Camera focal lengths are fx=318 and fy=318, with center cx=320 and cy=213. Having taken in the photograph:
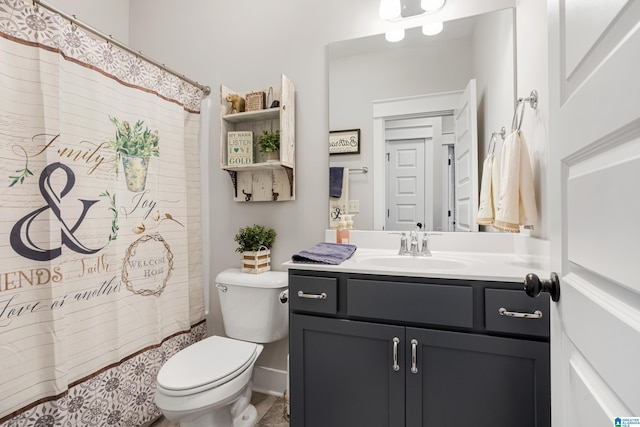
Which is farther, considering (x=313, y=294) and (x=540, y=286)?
(x=313, y=294)

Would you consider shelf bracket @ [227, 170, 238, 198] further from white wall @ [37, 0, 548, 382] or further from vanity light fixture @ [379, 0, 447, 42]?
vanity light fixture @ [379, 0, 447, 42]

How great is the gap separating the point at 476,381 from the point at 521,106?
1.17 m

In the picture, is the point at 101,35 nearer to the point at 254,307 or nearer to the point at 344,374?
the point at 254,307

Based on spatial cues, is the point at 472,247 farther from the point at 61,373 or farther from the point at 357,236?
the point at 61,373

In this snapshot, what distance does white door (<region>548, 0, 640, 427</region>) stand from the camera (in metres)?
0.40

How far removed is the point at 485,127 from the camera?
1.57 m

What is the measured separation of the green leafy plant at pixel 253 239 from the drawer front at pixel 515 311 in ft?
3.99

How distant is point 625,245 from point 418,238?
1.28 m

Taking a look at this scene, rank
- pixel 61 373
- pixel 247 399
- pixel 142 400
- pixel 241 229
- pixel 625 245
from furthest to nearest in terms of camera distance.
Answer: pixel 241 229 < pixel 142 400 < pixel 247 399 < pixel 61 373 < pixel 625 245

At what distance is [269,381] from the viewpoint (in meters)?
1.99

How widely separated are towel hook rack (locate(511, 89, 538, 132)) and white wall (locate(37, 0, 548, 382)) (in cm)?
57

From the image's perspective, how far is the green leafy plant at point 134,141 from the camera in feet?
5.07

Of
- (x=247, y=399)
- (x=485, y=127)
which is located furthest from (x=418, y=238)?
(x=247, y=399)

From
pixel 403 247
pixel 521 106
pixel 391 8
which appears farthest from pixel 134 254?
pixel 521 106
